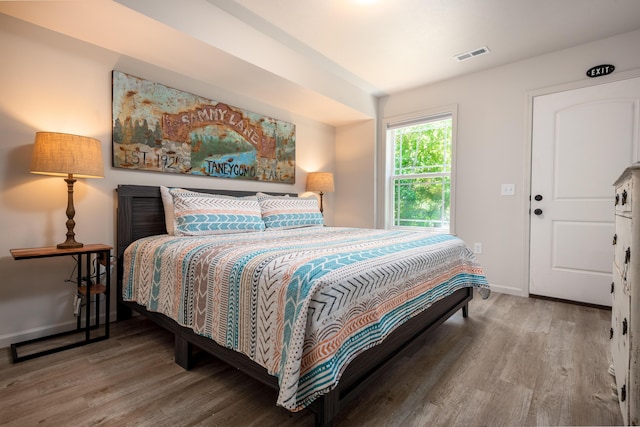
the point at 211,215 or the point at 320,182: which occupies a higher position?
the point at 320,182

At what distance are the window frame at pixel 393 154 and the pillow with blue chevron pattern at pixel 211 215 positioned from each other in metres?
2.09

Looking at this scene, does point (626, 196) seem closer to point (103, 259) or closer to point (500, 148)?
point (500, 148)

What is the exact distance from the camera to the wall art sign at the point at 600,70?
2.59 meters

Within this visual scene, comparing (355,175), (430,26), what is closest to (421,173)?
(355,175)

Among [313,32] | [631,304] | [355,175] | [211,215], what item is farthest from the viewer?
[355,175]

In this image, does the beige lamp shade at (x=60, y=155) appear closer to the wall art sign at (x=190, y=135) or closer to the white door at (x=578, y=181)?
the wall art sign at (x=190, y=135)

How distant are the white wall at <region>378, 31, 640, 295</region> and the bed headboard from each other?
3.07m

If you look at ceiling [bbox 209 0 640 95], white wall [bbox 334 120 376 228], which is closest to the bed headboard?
ceiling [bbox 209 0 640 95]

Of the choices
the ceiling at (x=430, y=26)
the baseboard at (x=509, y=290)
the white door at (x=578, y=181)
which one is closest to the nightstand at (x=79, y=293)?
the ceiling at (x=430, y=26)

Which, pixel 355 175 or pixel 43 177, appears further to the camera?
pixel 355 175

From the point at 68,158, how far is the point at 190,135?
3.41ft

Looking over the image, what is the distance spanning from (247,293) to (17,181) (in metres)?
1.82

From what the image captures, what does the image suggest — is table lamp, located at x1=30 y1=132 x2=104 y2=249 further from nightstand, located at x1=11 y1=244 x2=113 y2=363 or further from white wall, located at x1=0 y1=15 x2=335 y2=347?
white wall, located at x1=0 y1=15 x2=335 y2=347

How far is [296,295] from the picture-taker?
1.09 meters
